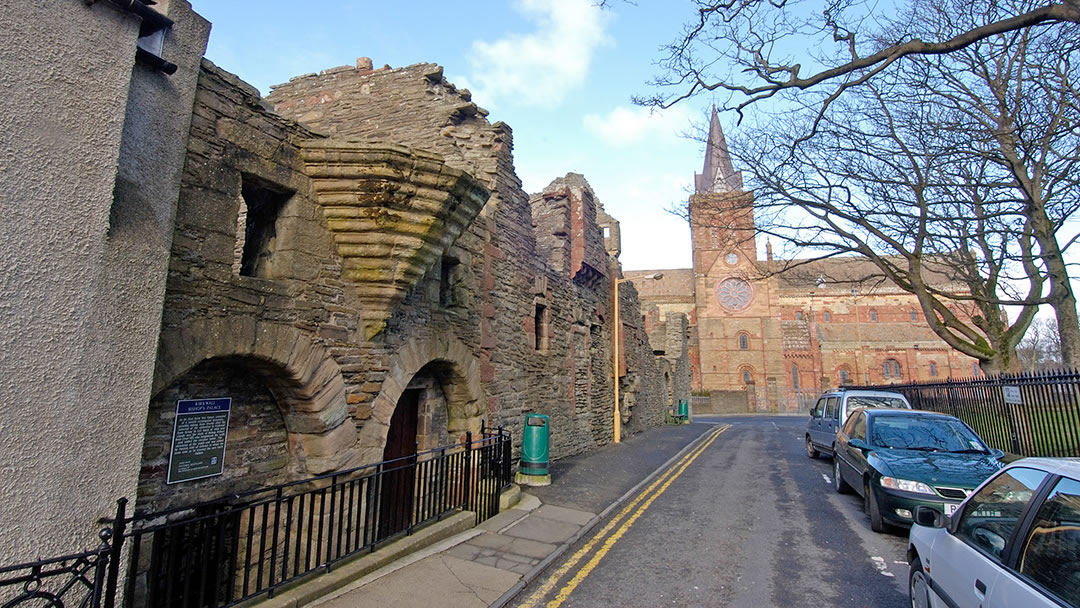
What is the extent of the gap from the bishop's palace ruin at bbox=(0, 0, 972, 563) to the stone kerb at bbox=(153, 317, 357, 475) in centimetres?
2

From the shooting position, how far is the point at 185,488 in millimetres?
5039

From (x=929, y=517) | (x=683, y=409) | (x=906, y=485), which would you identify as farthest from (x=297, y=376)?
(x=683, y=409)

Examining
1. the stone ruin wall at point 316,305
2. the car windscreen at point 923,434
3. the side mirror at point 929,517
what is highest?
the stone ruin wall at point 316,305

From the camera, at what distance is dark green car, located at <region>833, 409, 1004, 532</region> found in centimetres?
648

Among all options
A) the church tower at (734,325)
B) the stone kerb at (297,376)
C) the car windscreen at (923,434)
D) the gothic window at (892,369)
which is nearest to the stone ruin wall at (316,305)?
the stone kerb at (297,376)

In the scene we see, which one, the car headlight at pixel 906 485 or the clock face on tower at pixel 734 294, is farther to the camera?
the clock face on tower at pixel 734 294

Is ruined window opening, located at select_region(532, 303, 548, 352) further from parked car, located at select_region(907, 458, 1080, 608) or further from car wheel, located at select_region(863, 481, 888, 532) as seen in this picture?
parked car, located at select_region(907, 458, 1080, 608)

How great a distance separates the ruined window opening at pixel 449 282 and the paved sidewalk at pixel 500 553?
3.47 metres

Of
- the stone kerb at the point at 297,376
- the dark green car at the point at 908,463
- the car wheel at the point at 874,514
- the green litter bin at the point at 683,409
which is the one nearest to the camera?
the stone kerb at the point at 297,376

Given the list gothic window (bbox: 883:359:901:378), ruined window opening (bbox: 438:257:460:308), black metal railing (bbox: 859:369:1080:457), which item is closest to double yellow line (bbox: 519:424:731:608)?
ruined window opening (bbox: 438:257:460:308)

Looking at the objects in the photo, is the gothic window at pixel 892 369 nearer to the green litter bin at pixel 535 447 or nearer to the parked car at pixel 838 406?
the parked car at pixel 838 406

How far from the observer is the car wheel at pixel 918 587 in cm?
378

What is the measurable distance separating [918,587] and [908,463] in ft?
12.0

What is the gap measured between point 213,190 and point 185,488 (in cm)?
289
